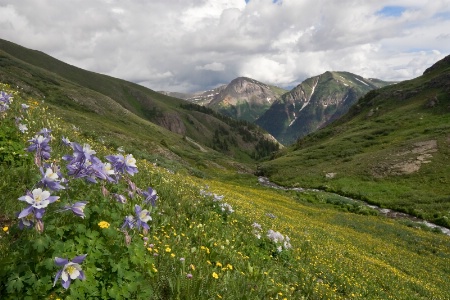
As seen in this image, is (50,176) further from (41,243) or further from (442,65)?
(442,65)

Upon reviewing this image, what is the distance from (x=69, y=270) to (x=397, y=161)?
215ft

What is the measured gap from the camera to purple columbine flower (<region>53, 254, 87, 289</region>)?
2908 mm

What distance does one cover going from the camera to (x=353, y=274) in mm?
11242

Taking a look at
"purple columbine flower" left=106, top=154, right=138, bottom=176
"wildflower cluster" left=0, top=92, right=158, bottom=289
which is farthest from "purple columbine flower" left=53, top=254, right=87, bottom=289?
"purple columbine flower" left=106, top=154, right=138, bottom=176

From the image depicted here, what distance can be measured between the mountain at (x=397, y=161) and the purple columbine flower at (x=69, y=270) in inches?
1640

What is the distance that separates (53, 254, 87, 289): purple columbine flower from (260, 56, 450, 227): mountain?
137 feet

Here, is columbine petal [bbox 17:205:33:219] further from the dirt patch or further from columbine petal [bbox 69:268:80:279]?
the dirt patch

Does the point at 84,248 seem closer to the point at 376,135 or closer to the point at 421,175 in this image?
the point at 421,175


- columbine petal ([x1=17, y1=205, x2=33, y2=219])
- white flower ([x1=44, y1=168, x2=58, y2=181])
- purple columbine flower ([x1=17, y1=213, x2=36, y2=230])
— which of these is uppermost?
white flower ([x1=44, y1=168, x2=58, y2=181])

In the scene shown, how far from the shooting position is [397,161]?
5909 cm

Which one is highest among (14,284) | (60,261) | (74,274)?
(60,261)

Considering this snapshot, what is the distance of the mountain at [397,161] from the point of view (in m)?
45.9

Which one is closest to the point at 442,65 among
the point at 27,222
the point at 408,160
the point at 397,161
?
the point at 408,160

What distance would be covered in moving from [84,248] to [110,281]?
18.5 inches
